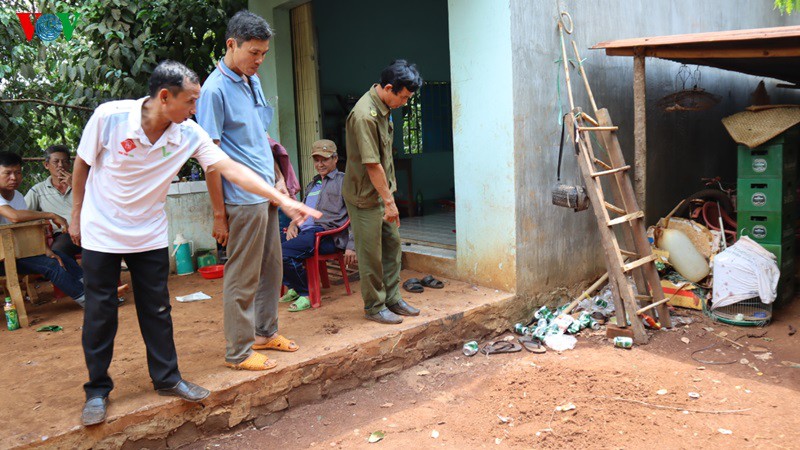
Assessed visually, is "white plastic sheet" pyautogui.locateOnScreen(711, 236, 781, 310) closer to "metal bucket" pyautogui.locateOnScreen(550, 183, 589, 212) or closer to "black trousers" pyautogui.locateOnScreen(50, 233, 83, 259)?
"metal bucket" pyautogui.locateOnScreen(550, 183, 589, 212)

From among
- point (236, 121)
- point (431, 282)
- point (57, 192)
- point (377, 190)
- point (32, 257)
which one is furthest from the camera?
point (57, 192)

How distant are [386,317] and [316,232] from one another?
108cm

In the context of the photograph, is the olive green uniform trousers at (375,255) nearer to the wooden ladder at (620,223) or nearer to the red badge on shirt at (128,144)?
the wooden ladder at (620,223)

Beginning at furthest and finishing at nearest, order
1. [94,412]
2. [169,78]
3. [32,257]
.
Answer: [32,257], [94,412], [169,78]

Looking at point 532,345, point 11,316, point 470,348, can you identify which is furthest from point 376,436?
point 11,316

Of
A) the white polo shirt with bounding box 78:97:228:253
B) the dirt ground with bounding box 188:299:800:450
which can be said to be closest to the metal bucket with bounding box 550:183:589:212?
the dirt ground with bounding box 188:299:800:450

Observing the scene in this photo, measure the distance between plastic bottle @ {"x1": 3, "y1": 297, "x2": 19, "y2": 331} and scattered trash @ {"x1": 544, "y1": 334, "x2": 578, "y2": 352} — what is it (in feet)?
13.9

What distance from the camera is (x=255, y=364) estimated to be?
3492mm

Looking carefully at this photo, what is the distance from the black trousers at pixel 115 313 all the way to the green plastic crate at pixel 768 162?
4.82m

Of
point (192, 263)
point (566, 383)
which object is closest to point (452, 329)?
point (566, 383)

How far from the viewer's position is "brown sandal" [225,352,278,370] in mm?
3492

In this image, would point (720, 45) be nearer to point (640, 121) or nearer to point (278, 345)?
point (640, 121)

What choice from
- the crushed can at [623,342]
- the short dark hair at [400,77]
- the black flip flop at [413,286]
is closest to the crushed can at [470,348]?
the black flip flop at [413,286]

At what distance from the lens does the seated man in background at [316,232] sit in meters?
4.90
